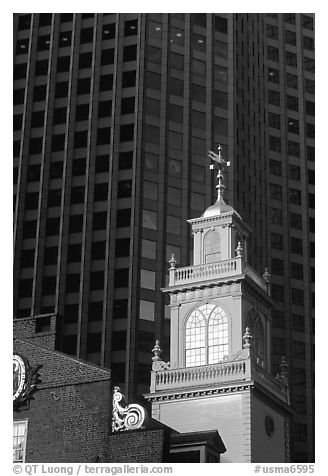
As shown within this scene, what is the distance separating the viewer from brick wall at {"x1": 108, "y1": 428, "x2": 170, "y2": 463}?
35.9 metres

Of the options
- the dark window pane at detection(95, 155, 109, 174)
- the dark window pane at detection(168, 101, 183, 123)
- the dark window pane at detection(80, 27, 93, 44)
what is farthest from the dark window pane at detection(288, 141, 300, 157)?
the dark window pane at detection(80, 27, 93, 44)

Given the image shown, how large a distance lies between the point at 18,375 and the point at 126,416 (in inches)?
170

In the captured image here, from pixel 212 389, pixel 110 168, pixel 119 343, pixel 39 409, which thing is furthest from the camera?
pixel 110 168

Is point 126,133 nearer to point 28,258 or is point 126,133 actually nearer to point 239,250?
point 28,258

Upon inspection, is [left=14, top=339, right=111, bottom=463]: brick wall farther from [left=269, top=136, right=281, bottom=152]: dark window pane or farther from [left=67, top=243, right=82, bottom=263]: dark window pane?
[left=269, top=136, right=281, bottom=152]: dark window pane

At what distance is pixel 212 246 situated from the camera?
4900 centimetres

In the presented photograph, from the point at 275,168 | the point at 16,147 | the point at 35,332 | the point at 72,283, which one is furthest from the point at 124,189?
the point at 35,332

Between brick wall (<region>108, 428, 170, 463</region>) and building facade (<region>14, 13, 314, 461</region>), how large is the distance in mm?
62286

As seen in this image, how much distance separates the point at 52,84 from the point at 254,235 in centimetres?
2578

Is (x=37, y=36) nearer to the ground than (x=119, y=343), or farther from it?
farther from it

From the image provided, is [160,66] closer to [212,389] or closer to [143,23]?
[143,23]

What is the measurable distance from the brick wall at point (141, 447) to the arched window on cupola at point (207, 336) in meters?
10.2

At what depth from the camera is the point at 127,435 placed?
36.4m
